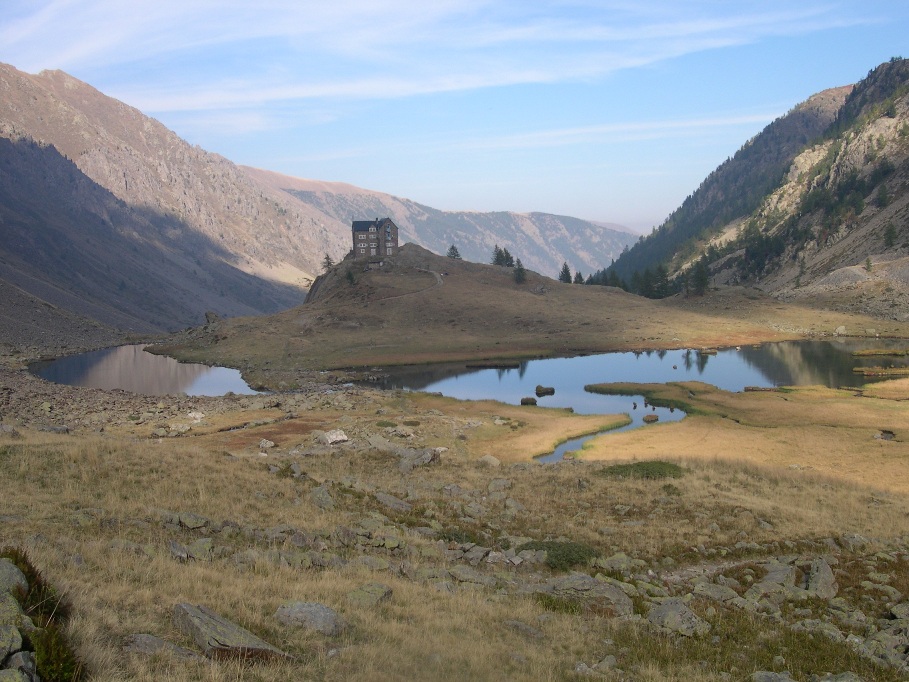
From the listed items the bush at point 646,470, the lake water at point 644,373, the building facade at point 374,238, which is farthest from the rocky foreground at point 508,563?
the building facade at point 374,238

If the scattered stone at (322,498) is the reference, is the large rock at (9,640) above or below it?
above

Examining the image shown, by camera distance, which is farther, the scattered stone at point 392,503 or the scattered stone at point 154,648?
the scattered stone at point 392,503

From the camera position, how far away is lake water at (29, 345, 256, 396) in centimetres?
9375

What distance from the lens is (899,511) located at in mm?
30219

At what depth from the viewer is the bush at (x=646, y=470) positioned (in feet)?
120

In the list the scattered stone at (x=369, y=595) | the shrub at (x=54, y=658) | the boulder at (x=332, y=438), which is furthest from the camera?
the boulder at (x=332, y=438)

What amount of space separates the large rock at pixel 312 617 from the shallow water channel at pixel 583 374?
54.8m

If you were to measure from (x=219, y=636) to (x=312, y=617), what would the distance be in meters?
2.38

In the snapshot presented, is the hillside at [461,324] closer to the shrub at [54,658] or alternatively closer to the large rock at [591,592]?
the large rock at [591,592]

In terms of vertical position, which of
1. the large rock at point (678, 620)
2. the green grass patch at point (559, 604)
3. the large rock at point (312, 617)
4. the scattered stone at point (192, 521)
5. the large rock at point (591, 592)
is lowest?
the large rock at point (591, 592)

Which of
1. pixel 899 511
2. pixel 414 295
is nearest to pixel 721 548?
pixel 899 511

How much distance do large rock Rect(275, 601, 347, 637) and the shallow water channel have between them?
2159 inches

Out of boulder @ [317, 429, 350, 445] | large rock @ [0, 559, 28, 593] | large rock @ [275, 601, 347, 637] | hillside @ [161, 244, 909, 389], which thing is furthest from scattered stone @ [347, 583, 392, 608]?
hillside @ [161, 244, 909, 389]

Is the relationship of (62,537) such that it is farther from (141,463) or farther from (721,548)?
(721,548)
